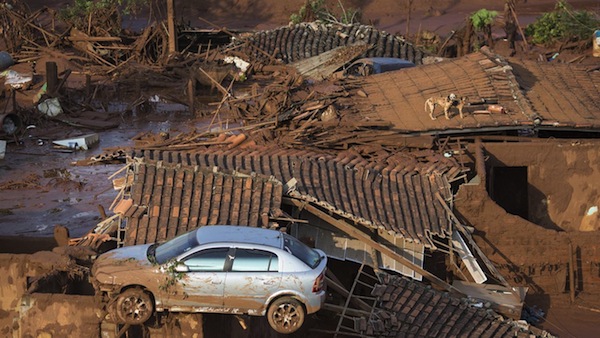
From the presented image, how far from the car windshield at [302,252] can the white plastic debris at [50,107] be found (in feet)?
54.6

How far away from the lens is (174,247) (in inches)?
533

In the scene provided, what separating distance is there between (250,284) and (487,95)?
9.43 m

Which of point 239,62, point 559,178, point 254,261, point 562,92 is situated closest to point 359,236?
point 254,261

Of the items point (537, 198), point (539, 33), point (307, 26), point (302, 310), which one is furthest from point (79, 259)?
point (539, 33)

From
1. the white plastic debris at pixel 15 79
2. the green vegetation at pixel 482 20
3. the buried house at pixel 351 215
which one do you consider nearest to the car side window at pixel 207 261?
the buried house at pixel 351 215

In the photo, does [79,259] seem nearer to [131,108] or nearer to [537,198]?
[537,198]

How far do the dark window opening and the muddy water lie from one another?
814cm

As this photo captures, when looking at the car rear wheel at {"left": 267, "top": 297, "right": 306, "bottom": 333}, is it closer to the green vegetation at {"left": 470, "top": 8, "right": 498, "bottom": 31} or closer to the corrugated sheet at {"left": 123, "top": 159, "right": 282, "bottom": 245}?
the corrugated sheet at {"left": 123, "top": 159, "right": 282, "bottom": 245}

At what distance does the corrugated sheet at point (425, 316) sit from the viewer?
50.6ft

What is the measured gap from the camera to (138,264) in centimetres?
1318

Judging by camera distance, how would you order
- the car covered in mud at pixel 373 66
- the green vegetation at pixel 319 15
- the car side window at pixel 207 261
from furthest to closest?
the green vegetation at pixel 319 15 < the car covered in mud at pixel 373 66 < the car side window at pixel 207 261

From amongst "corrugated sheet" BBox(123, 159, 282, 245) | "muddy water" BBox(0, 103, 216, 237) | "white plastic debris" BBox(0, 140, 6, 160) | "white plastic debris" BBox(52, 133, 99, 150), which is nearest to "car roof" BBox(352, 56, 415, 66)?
"muddy water" BBox(0, 103, 216, 237)

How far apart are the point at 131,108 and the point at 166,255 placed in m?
17.2

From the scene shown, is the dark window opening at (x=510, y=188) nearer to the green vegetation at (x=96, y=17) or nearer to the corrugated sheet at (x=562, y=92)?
the corrugated sheet at (x=562, y=92)
